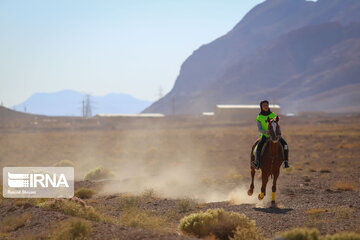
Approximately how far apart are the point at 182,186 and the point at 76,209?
1112 cm

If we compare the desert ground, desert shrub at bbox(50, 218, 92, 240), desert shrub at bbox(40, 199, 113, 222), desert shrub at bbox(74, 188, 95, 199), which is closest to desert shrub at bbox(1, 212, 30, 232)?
the desert ground

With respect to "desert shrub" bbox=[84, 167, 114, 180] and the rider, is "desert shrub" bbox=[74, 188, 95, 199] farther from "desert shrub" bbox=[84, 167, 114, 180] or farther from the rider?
the rider

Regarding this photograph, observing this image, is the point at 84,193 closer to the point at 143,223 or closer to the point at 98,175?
the point at 98,175

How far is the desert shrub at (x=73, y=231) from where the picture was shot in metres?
9.57

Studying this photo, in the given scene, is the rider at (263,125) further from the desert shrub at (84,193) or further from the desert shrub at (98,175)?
the desert shrub at (98,175)

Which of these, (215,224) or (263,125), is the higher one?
(263,125)

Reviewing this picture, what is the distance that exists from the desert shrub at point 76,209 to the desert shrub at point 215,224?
2981 mm

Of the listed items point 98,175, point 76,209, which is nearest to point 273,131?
point 76,209

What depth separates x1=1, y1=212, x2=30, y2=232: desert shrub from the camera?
40.2 ft

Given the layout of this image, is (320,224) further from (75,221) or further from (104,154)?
(104,154)

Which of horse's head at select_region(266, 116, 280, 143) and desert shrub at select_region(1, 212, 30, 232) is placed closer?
horse's head at select_region(266, 116, 280, 143)

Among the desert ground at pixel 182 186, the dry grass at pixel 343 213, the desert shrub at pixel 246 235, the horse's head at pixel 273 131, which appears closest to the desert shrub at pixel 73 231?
the desert ground at pixel 182 186

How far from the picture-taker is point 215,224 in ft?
33.6

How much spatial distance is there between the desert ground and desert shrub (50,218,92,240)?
0.71 ft
